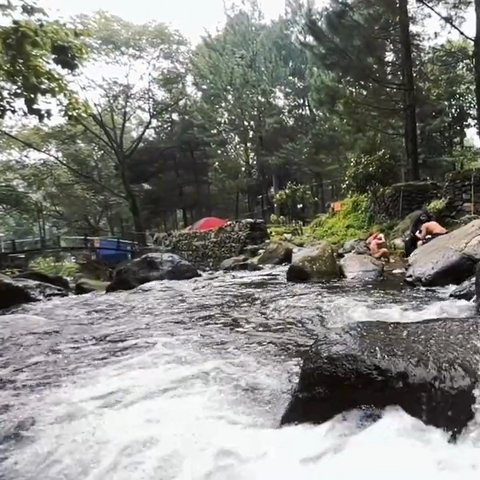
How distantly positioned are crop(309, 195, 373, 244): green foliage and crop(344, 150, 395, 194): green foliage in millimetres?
604

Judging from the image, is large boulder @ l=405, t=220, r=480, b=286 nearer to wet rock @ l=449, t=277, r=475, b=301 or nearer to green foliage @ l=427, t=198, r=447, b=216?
wet rock @ l=449, t=277, r=475, b=301

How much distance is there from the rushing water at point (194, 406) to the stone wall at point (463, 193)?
220 inches

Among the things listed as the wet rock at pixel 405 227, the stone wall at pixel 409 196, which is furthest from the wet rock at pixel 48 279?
the stone wall at pixel 409 196

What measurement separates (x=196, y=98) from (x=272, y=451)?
26.0m

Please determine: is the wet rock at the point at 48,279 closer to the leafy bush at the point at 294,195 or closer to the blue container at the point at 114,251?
the blue container at the point at 114,251

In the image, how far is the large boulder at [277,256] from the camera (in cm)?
1212

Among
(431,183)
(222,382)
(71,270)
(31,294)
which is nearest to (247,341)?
(222,382)

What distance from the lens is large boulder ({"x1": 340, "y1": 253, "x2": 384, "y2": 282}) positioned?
26.6 feet

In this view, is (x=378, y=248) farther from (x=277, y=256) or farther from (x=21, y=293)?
(x=21, y=293)

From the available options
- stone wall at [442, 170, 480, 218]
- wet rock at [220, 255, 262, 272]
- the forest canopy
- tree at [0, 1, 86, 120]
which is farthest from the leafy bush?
tree at [0, 1, 86, 120]

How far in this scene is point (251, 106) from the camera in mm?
24516

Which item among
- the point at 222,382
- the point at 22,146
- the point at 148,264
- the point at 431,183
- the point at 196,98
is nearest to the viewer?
the point at 222,382

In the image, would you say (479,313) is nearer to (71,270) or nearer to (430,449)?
(430,449)

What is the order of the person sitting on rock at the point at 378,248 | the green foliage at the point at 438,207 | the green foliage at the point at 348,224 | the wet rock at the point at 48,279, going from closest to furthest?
the person sitting on rock at the point at 378,248
the wet rock at the point at 48,279
the green foliage at the point at 438,207
the green foliage at the point at 348,224
